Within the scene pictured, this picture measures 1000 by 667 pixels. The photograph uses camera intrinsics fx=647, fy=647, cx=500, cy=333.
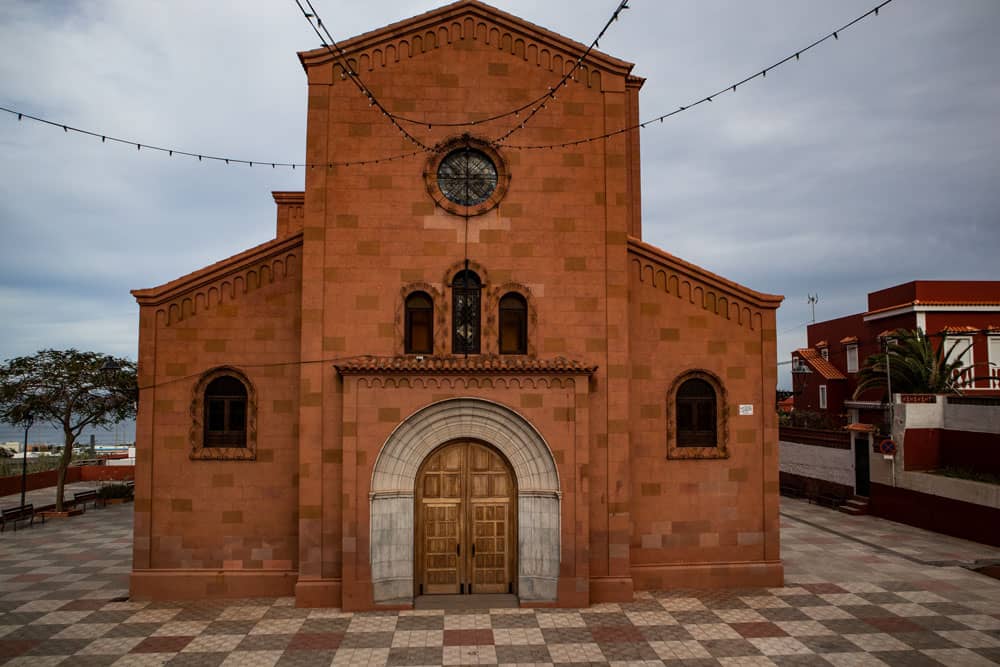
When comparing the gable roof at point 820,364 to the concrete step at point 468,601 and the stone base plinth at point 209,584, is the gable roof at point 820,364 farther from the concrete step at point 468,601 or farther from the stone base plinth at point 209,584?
the stone base plinth at point 209,584

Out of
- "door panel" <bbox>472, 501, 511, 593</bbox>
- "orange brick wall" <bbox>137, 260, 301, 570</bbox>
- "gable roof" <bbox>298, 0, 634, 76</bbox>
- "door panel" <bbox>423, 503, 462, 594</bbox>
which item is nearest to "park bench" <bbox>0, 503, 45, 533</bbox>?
"orange brick wall" <bbox>137, 260, 301, 570</bbox>

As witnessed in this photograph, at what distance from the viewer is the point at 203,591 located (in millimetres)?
14656

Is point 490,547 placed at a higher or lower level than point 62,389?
lower

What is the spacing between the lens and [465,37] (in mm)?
15219

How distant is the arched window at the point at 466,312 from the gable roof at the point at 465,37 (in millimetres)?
5437

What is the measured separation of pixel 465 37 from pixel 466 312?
21.3ft

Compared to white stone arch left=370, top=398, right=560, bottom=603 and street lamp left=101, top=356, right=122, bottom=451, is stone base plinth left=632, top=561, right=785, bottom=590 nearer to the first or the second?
white stone arch left=370, top=398, right=560, bottom=603

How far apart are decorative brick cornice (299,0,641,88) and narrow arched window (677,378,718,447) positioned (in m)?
7.69

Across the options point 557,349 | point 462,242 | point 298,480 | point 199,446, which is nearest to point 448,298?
point 462,242

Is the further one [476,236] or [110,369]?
[110,369]

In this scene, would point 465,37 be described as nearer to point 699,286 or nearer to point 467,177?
point 467,177

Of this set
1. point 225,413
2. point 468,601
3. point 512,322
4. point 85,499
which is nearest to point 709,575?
point 468,601

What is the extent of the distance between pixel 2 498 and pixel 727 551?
30228 millimetres

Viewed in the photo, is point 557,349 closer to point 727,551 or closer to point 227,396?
point 727,551
